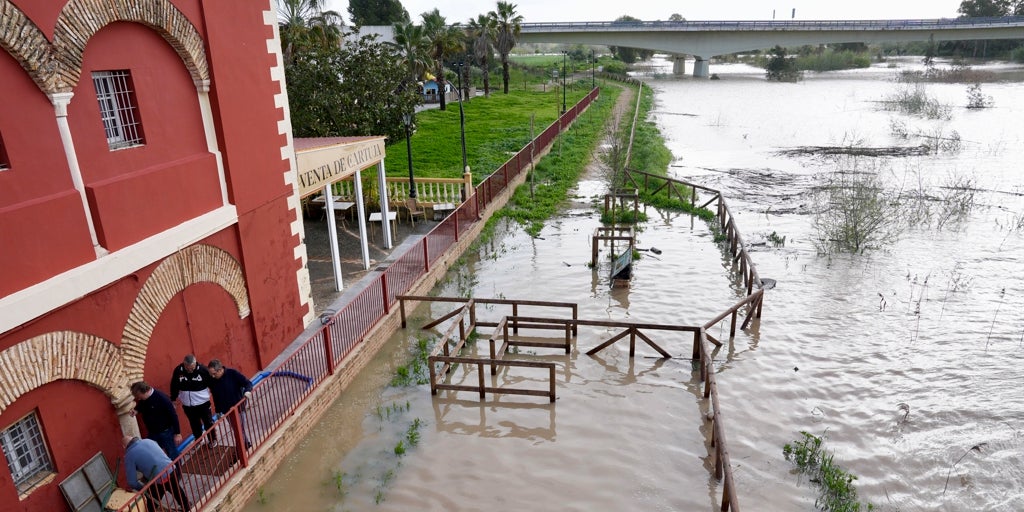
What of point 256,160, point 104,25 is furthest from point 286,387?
point 104,25

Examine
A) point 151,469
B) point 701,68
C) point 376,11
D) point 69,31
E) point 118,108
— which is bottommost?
point 151,469

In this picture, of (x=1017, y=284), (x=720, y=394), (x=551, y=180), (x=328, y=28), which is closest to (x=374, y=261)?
(x=720, y=394)

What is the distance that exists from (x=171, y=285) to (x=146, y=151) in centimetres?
173

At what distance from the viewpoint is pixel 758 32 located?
237ft

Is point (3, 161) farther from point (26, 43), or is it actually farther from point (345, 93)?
point (345, 93)

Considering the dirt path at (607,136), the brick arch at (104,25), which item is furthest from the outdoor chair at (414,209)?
the brick arch at (104,25)

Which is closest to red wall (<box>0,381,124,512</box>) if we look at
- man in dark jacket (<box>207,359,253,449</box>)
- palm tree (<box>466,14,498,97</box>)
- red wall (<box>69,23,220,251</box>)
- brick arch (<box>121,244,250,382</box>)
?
brick arch (<box>121,244,250,382</box>)

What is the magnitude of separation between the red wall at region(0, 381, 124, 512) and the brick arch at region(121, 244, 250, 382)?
593 millimetres

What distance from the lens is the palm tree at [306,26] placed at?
82.9ft

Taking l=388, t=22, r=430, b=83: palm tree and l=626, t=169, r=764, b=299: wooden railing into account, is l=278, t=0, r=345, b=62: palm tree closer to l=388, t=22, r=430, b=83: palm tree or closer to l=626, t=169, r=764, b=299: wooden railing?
l=388, t=22, r=430, b=83: palm tree

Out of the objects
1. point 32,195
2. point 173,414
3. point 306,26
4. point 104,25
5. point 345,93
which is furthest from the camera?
point 306,26

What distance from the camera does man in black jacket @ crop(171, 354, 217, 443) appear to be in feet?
25.7

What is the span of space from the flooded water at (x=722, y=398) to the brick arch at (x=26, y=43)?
5530 mm

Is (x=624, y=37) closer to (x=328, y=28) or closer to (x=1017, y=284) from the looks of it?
(x=328, y=28)
